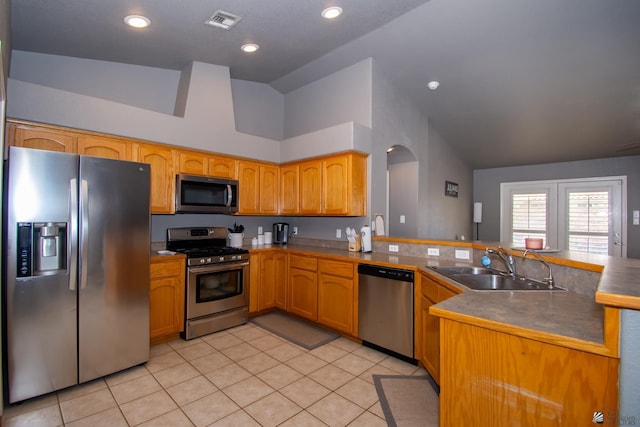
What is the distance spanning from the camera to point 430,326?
2420mm

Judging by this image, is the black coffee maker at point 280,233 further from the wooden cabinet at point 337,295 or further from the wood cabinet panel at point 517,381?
the wood cabinet panel at point 517,381

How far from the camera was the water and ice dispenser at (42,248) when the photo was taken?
207cm

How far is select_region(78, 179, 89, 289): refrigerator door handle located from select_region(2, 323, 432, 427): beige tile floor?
838 mm

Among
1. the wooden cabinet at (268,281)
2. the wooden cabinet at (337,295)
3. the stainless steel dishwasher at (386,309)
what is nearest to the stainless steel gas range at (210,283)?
the wooden cabinet at (268,281)

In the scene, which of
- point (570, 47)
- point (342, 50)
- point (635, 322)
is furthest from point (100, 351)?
point (570, 47)

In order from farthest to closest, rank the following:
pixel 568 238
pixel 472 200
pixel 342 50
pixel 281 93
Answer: pixel 472 200 < pixel 568 238 < pixel 281 93 < pixel 342 50

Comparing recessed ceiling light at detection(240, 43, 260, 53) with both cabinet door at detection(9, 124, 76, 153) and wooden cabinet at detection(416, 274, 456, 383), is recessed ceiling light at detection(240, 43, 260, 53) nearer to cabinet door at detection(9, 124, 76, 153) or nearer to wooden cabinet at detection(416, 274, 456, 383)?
cabinet door at detection(9, 124, 76, 153)

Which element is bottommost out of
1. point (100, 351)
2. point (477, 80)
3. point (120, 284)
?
point (100, 351)

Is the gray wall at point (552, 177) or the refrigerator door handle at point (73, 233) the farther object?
the gray wall at point (552, 177)

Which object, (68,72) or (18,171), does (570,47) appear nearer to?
(18,171)

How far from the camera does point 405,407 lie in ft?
6.93

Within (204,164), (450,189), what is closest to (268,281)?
(204,164)

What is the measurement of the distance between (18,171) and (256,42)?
2.39 m

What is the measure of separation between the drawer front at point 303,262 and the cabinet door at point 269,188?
0.81 metres
